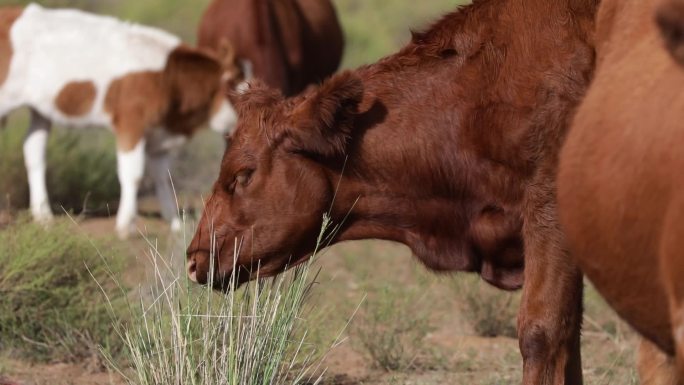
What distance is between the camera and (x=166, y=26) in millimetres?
22453

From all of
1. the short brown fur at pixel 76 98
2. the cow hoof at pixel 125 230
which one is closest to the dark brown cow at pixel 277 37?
the short brown fur at pixel 76 98

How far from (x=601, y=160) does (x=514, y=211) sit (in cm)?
143

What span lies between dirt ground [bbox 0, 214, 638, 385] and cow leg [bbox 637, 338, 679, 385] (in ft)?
3.64

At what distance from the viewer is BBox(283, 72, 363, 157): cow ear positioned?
5320mm

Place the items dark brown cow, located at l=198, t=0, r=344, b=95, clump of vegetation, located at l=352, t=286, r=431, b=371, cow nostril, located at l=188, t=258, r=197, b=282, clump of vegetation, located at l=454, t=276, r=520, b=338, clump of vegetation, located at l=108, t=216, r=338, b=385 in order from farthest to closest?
1. dark brown cow, located at l=198, t=0, r=344, b=95
2. clump of vegetation, located at l=454, t=276, r=520, b=338
3. clump of vegetation, located at l=352, t=286, r=431, b=371
4. cow nostril, located at l=188, t=258, r=197, b=282
5. clump of vegetation, located at l=108, t=216, r=338, b=385

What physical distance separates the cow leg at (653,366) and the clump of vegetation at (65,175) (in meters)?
7.48

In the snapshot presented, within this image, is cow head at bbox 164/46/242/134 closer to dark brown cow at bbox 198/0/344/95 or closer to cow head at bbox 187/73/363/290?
dark brown cow at bbox 198/0/344/95

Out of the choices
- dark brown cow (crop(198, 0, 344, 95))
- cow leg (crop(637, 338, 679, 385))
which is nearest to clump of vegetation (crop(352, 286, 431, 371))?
cow leg (crop(637, 338, 679, 385))

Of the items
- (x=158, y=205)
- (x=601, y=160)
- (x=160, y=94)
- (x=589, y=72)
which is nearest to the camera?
(x=601, y=160)

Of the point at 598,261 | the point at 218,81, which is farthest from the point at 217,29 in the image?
the point at 598,261

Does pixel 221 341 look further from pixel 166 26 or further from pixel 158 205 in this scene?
pixel 166 26

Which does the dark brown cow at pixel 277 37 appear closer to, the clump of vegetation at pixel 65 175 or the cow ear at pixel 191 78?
the cow ear at pixel 191 78

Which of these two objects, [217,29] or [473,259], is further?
[217,29]

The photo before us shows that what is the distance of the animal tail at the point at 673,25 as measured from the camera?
336cm
